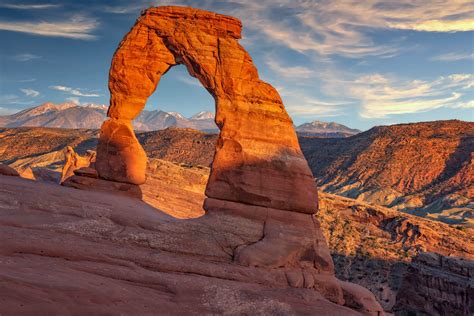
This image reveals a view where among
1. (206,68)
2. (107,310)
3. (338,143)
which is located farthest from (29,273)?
(338,143)

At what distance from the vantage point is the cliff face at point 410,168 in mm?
75562

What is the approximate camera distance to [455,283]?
2531 centimetres

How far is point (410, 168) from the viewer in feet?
297

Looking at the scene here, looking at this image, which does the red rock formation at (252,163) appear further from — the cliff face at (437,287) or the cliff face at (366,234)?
the cliff face at (437,287)

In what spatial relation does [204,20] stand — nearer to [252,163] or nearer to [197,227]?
[252,163]

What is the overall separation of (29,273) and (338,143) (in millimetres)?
119529

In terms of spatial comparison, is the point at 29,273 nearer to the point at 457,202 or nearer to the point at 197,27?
the point at 197,27

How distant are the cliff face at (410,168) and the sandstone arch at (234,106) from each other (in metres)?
56.4

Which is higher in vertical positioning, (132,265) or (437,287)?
(132,265)

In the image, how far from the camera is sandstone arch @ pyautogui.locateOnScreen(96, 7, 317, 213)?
50.3 feet

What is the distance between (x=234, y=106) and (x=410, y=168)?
84.9 metres

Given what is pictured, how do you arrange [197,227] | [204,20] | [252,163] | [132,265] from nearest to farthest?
1. [132,265]
2. [197,227]
3. [252,163]
4. [204,20]

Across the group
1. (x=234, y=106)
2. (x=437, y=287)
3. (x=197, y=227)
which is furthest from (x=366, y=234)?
(x=197, y=227)

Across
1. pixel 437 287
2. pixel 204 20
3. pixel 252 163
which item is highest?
pixel 204 20
